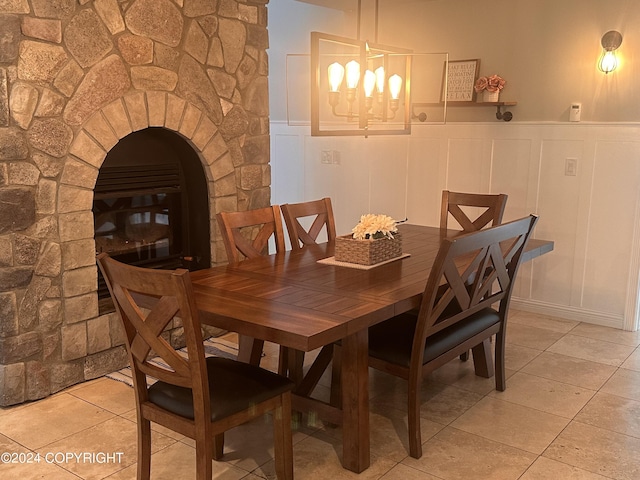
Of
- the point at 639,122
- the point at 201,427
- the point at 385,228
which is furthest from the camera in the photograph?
the point at 639,122

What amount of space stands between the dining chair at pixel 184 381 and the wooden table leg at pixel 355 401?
0.26 meters

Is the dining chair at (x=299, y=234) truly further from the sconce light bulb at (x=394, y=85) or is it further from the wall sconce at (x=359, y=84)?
the sconce light bulb at (x=394, y=85)

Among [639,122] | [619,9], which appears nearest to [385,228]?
[639,122]

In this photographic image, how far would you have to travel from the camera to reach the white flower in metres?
2.91

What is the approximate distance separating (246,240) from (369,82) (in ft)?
3.34

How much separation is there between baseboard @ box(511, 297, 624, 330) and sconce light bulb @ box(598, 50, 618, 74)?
63.4 inches

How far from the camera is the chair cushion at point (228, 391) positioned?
206 centimetres

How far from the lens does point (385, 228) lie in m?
2.96

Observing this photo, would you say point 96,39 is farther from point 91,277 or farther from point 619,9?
point 619,9

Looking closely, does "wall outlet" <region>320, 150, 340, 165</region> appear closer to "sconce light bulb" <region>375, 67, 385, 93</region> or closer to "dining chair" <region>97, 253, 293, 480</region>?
"sconce light bulb" <region>375, 67, 385, 93</region>

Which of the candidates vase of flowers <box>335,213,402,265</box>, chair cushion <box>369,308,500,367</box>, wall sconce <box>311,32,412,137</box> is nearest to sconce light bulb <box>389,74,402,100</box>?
wall sconce <box>311,32,412,137</box>

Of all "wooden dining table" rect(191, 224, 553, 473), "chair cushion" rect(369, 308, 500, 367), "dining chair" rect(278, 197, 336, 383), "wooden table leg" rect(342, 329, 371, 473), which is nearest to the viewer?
"wooden dining table" rect(191, 224, 553, 473)

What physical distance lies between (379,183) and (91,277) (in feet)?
8.82

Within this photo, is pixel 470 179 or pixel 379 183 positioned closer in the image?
pixel 470 179
